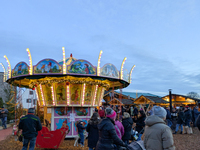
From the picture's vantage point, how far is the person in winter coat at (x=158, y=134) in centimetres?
289

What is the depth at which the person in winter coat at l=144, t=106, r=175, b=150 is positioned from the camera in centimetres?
289

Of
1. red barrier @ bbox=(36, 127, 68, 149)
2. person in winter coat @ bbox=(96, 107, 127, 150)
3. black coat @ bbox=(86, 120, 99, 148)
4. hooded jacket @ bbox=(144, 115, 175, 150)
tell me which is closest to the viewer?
hooded jacket @ bbox=(144, 115, 175, 150)

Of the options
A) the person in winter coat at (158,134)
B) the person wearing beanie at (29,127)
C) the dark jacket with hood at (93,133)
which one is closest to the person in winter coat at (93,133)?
the dark jacket with hood at (93,133)

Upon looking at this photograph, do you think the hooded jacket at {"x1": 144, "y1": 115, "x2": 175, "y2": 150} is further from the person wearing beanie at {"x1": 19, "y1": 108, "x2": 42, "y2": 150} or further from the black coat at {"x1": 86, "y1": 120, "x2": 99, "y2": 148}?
the person wearing beanie at {"x1": 19, "y1": 108, "x2": 42, "y2": 150}

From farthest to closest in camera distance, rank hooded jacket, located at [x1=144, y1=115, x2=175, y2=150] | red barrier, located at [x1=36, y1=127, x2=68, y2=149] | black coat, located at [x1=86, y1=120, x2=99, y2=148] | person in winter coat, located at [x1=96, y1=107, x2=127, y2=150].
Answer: red barrier, located at [x1=36, y1=127, x2=68, y2=149]
black coat, located at [x1=86, y1=120, x2=99, y2=148]
person in winter coat, located at [x1=96, y1=107, x2=127, y2=150]
hooded jacket, located at [x1=144, y1=115, x2=175, y2=150]

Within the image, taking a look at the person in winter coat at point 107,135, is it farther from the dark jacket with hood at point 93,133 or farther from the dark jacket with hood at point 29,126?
the dark jacket with hood at point 29,126

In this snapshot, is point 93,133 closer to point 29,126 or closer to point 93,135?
point 93,135

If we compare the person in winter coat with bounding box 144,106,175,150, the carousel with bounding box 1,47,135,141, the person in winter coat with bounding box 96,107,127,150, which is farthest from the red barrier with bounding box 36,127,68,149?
the person in winter coat with bounding box 144,106,175,150

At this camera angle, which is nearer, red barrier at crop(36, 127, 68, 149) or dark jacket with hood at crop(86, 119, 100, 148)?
dark jacket with hood at crop(86, 119, 100, 148)

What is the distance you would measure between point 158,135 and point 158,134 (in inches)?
0.6

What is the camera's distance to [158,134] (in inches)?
116

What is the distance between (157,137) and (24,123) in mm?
4026

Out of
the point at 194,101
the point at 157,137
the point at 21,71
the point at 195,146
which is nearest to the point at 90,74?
the point at 21,71

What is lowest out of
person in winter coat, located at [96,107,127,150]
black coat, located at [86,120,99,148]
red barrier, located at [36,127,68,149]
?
red barrier, located at [36,127,68,149]
